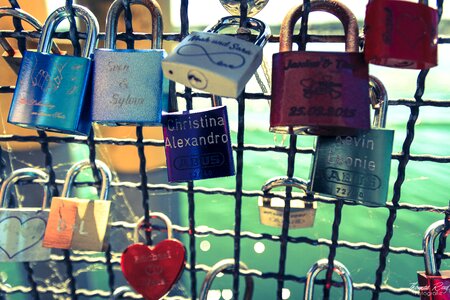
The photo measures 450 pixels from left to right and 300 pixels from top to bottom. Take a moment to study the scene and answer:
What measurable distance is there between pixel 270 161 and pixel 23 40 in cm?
129

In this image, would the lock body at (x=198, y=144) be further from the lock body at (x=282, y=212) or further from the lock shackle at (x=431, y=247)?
the lock shackle at (x=431, y=247)

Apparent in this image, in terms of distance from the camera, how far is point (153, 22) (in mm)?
603

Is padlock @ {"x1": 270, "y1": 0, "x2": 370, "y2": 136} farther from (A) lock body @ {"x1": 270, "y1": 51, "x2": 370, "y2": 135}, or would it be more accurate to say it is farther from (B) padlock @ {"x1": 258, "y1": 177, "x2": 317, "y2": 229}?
(B) padlock @ {"x1": 258, "y1": 177, "x2": 317, "y2": 229}

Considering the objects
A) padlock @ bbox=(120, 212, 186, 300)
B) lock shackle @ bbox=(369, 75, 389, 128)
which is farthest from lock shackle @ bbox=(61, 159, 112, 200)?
lock shackle @ bbox=(369, 75, 389, 128)

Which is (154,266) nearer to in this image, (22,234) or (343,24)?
(22,234)

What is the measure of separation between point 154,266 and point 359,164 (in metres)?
0.42

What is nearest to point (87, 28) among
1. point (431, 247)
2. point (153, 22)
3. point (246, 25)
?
point (153, 22)

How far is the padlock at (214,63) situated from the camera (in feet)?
1.45

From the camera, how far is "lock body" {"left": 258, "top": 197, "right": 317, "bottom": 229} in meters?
0.75

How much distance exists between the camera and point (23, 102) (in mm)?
579

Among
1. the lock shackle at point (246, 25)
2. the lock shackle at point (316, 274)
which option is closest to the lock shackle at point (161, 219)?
the lock shackle at point (316, 274)

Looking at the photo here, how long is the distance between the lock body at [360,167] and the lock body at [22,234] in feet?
1.79

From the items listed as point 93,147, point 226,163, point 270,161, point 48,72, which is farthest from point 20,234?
point 270,161

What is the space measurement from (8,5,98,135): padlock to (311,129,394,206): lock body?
1.24 ft
